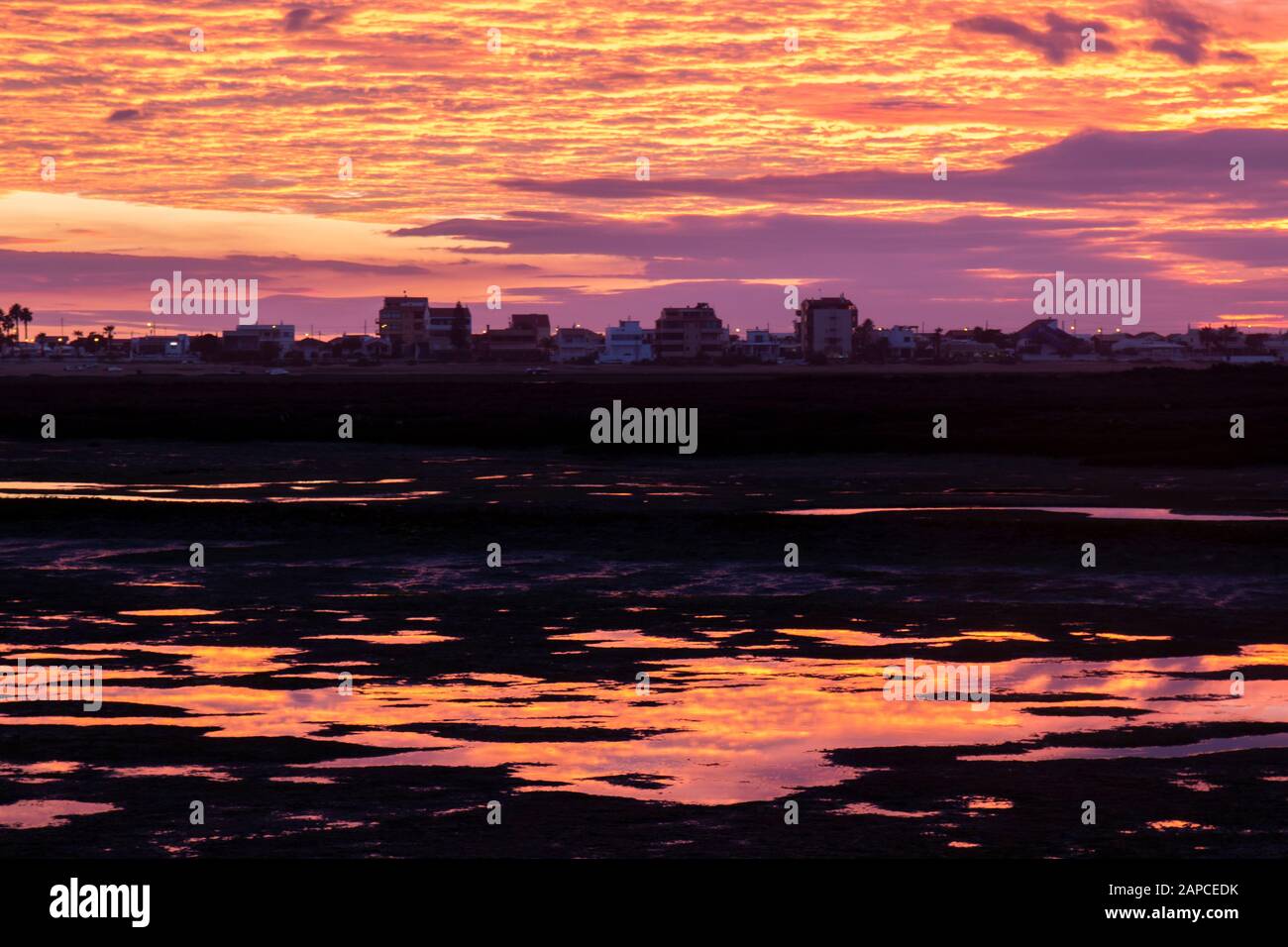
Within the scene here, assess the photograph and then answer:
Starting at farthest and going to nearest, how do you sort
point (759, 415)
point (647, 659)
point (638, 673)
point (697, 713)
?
point (759, 415), point (647, 659), point (638, 673), point (697, 713)

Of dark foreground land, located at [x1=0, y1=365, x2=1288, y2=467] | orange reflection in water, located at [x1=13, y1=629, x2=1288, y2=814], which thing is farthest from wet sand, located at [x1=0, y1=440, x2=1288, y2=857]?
dark foreground land, located at [x1=0, y1=365, x2=1288, y2=467]

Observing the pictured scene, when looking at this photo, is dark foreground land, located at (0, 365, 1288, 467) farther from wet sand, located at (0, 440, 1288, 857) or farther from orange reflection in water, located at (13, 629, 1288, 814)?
orange reflection in water, located at (13, 629, 1288, 814)

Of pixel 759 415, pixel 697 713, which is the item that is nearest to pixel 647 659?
pixel 697 713

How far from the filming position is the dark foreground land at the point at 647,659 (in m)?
12.6

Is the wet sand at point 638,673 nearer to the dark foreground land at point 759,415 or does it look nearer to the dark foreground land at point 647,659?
the dark foreground land at point 647,659


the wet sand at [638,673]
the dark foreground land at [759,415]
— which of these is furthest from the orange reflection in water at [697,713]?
the dark foreground land at [759,415]

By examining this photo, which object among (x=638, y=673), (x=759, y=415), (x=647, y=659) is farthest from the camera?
(x=759, y=415)

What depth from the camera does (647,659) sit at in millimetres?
20031

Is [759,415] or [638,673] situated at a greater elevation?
[759,415]

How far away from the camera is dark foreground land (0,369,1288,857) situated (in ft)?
41.4

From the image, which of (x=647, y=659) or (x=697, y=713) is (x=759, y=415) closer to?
(x=647, y=659)

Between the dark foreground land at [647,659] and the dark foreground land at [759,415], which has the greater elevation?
the dark foreground land at [759,415]
